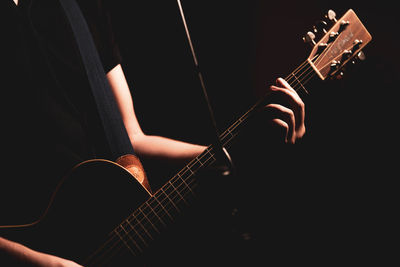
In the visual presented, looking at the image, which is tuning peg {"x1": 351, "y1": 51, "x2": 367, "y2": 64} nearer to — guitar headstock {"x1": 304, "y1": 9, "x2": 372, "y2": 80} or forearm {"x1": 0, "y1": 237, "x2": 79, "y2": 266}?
guitar headstock {"x1": 304, "y1": 9, "x2": 372, "y2": 80}

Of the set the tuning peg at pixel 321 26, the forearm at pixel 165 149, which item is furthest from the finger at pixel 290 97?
the forearm at pixel 165 149

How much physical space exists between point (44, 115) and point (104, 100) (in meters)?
0.20

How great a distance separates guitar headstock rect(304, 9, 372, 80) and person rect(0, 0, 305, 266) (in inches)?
5.4

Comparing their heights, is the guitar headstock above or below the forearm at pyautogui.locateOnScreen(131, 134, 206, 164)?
below

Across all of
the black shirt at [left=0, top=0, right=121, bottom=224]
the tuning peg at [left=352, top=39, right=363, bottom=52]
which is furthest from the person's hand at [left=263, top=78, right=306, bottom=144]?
the black shirt at [left=0, top=0, right=121, bottom=224]

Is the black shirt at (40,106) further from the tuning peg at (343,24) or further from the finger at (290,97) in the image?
the tuning peg at (343,24)

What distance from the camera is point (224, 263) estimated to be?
801mm

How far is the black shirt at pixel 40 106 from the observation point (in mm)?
788

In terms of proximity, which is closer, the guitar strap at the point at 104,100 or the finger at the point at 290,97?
the finger at the point at 290,97

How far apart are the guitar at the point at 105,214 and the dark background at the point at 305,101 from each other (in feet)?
1.19

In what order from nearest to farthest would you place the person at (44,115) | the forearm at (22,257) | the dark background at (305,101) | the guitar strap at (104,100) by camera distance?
the forearm at (22,257) → the person at (44,115) → the guitar strap at (104,100) → the dark background at (305,101)

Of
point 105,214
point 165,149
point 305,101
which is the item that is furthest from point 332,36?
point 105,214

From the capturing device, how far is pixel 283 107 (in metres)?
0.76

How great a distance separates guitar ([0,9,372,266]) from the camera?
729mm
